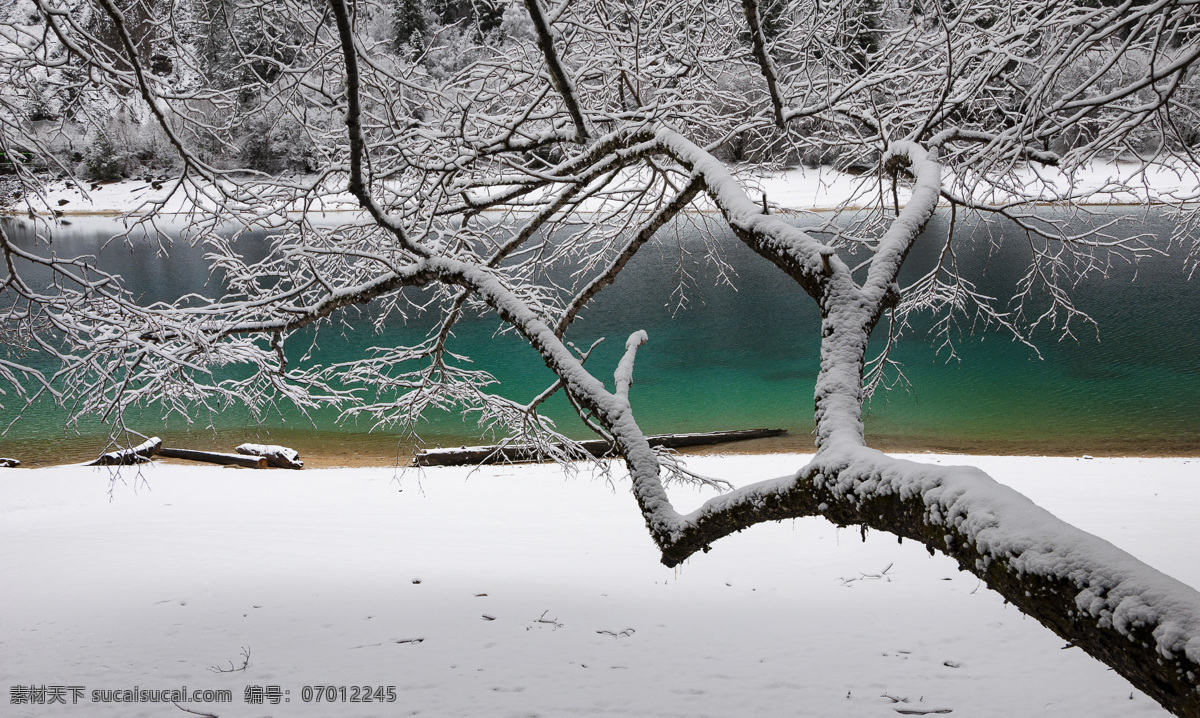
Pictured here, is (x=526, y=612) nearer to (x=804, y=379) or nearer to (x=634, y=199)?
(x=634, y=199)

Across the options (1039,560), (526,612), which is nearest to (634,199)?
(526,612)

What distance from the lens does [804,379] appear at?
539 inches

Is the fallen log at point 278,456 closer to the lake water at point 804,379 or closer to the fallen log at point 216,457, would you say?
the fallen log at point 216,457

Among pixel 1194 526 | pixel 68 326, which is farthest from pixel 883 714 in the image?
pixel 1194 526

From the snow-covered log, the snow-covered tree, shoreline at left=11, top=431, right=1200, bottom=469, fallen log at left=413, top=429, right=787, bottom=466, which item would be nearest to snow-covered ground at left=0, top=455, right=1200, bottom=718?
the snow-covered tree

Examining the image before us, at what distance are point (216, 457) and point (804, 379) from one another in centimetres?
1012

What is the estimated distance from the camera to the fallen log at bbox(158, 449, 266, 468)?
10.0 meters

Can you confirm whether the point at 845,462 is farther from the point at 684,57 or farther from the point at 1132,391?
the point at 1132,391

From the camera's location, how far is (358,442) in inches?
455

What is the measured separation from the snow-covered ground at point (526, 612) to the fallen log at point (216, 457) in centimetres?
244

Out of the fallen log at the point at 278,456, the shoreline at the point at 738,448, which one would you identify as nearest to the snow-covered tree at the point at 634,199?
the fallen log at the point at 278,456

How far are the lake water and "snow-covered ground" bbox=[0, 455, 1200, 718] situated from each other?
2.35 meters

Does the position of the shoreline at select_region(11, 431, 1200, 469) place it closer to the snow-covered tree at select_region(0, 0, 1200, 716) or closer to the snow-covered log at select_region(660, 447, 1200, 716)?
the snow-covered tree at select_region(0, 0, 1200, 716)

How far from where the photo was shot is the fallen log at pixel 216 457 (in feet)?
32.9
